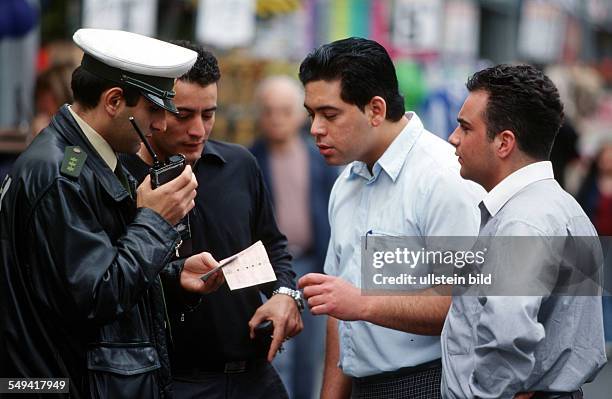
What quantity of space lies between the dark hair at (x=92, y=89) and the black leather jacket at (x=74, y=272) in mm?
125

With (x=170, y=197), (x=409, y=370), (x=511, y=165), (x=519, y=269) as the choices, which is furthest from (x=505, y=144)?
(x=170, y=197)

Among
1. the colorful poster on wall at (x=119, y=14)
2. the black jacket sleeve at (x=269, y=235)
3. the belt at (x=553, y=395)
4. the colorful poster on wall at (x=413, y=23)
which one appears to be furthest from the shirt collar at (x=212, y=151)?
the colorful poster on wall at (x=413, y=23)

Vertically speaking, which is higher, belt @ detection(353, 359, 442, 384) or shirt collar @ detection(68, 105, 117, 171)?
shirt collar @ detection(68, 105, 117, 171)

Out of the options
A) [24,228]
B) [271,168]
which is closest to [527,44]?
[271,168]

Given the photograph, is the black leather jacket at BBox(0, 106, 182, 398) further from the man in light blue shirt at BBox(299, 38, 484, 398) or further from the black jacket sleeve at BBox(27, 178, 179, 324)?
the man in light blue shirt at BBox(299, 38, 484, 398)

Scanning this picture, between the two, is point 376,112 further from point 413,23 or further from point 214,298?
point 413,23

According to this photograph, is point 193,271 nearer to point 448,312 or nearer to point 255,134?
point 448,312

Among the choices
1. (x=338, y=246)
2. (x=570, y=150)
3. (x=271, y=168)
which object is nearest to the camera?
(x=338, y=246)

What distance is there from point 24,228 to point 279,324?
1191 mm

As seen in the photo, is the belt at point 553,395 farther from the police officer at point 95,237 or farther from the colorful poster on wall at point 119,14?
the colorful poster on wall at point 119,14

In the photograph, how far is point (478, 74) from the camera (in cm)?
397

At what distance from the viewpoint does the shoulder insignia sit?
3.62 meters

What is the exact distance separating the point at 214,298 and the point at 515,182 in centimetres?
140

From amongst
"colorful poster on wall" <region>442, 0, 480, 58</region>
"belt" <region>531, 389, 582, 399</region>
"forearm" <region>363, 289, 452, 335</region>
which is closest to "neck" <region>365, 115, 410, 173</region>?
"forearm" <region>363, 289, 452, 335</region>
